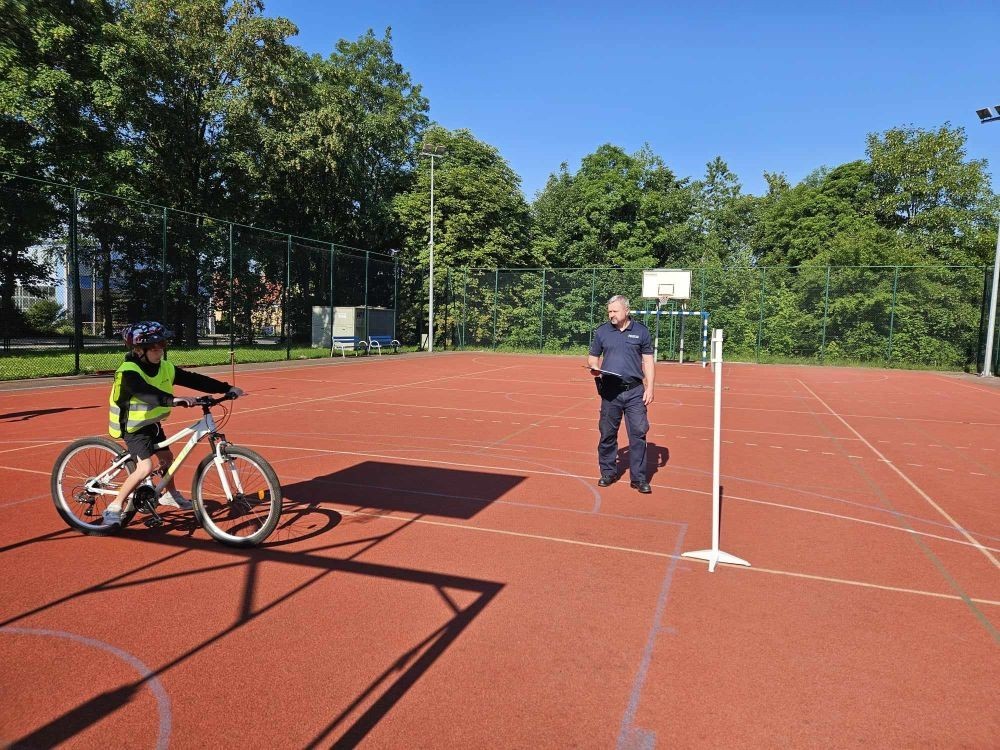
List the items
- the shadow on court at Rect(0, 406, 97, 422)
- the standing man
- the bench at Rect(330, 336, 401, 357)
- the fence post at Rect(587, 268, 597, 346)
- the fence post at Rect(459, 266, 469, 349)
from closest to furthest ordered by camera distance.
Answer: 1. the standing man
2. the shadow on court at Rect(0, 406, 97, 422)
3. the bench at Rect(330, 336, 401, 357)
4. the fence post at Rect(587, 268, 597, 346)
5. the fence post at Rect(459, 266, 469, 349)

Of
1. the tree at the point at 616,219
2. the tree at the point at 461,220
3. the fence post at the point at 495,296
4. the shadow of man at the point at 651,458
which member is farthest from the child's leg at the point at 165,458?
the tree at the point at 616,219

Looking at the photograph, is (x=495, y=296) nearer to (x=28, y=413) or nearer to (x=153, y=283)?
(x=153, y=283)

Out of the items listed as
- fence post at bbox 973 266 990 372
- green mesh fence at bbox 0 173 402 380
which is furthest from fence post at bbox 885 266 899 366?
green mesh fence at bbox 0 173 402 380

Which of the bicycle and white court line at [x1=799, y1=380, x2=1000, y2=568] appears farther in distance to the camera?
white court line at [x1=799, y1=380, x2=1000, y2=568]

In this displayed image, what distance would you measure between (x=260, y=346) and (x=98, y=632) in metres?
23.5

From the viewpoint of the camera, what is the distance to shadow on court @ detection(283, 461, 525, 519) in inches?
237

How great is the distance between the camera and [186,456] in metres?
4.93

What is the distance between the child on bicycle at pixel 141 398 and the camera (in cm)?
477

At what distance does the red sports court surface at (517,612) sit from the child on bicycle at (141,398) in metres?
0.56

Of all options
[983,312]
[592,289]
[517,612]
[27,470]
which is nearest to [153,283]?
[27,470]

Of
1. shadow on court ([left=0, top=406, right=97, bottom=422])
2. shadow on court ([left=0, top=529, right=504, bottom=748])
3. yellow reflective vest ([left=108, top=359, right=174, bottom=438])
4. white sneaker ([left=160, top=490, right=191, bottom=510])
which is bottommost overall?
shadow on court ([left=0, top=529, right=504, bottom=748])

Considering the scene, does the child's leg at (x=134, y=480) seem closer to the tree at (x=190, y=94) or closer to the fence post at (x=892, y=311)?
the tree at (x=190, y=94)

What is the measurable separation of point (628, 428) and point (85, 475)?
465cm

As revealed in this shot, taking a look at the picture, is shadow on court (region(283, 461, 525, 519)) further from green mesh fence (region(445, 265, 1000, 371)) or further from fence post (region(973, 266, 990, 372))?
fence post (region(973, 266, 990, 372))
